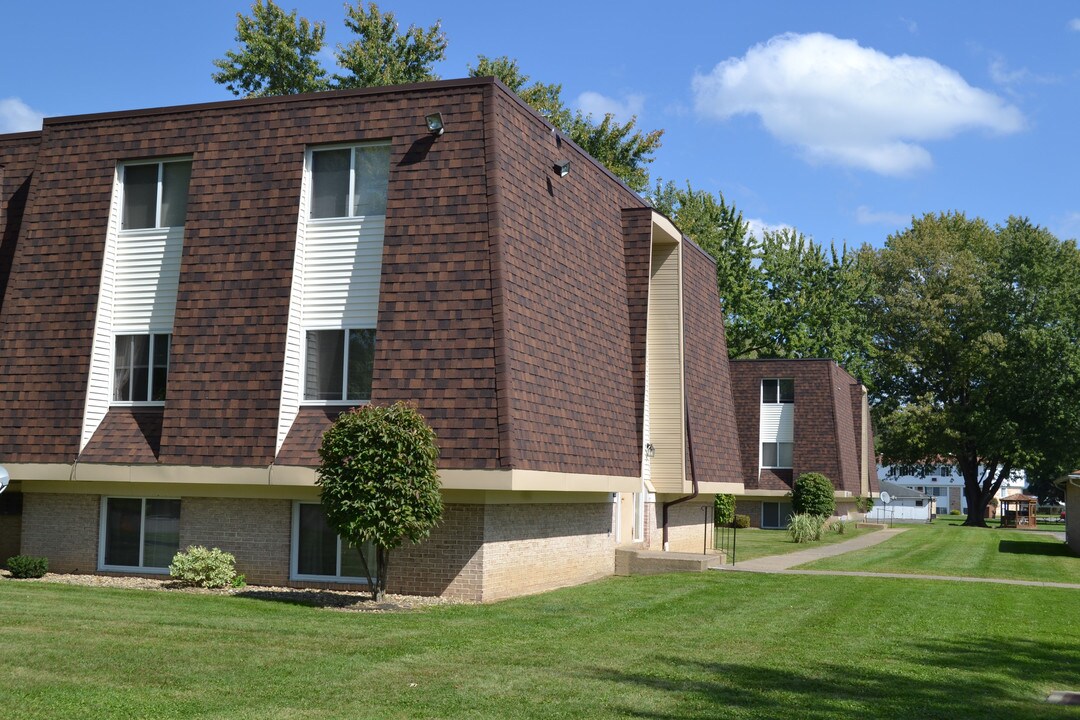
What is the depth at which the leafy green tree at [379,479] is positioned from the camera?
16.3 m

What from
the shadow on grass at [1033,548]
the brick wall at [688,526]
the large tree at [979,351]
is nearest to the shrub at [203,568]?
the brick wall at [688,526]

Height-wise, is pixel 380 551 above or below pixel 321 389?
below

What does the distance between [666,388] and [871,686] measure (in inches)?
634

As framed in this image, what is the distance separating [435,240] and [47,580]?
9.10 metres

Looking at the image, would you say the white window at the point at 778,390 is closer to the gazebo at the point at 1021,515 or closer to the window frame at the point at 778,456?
the window frame at the point at 778,456

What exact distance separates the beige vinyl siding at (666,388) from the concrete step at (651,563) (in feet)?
9.60

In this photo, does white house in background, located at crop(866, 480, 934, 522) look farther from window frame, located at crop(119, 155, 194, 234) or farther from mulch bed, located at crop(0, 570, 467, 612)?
window frame, located at crop(119, 155, 194, 234)

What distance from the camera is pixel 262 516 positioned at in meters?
19.8

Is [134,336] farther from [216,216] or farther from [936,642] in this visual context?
[936,642]

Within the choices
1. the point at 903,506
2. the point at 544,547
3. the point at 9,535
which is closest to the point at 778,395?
the point at 544,547

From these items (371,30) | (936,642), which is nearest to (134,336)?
(936,642)

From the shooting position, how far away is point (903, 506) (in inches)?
3962

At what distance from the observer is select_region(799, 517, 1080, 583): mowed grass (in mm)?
28547

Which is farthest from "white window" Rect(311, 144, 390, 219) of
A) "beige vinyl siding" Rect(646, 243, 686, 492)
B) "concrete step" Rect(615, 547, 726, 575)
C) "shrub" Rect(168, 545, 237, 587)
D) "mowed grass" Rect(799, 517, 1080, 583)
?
"mowed grass" Rect(799, 517, 1080, 583)
